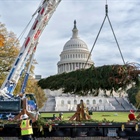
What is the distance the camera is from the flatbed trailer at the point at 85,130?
1185 centimetres

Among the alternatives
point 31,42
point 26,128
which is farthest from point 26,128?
point 31,42

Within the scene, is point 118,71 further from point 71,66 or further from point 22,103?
point 71,66

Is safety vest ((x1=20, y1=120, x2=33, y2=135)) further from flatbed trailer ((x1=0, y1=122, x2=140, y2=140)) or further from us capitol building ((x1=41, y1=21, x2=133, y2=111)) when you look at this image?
us capitol building ((x1=41, y1=21, x2=133, y2=111))

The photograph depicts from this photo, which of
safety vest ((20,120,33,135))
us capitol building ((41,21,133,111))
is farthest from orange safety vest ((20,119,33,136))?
us capitol building ((41,21,133,111))

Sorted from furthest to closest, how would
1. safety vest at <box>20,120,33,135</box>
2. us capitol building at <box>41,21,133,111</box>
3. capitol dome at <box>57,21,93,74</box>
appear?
capitol dome at <box>57,21,93,74</box>
us capitol building at <box>41,21,133,111</box>
safety vest at <box>20,120,33,135</box>

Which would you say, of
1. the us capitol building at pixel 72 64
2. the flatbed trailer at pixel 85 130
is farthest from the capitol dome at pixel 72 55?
the flatbed trailer at pixel 85 130

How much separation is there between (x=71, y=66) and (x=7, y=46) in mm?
94419

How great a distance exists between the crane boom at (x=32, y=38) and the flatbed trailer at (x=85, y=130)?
6.27m

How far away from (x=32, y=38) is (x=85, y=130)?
876cm

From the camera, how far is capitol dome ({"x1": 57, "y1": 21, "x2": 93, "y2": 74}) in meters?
124

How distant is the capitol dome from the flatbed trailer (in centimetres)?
10793

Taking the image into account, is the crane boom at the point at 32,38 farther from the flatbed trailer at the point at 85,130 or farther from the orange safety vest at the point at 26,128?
the orange safety vest at the point at 26,128

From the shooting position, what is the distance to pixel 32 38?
61.7 ft

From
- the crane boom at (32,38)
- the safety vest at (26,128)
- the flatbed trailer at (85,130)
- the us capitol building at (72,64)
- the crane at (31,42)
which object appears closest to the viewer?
the safety vest at (26,128)
